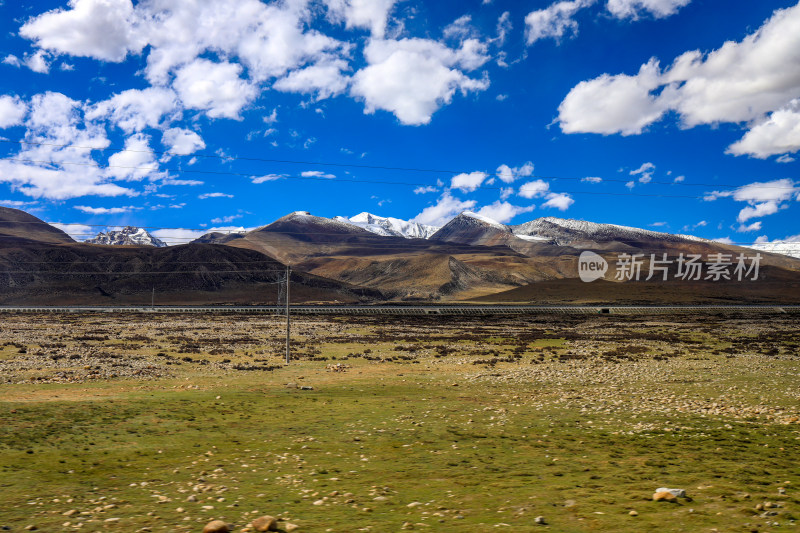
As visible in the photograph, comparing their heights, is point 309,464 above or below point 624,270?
below

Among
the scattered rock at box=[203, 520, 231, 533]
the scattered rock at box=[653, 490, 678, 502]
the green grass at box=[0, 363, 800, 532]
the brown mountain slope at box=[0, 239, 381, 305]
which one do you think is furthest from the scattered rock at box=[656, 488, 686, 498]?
the brown mountain slope at box=[0, 239, 381, 305]

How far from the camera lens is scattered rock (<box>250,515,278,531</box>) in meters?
7.67

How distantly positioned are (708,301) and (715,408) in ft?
436

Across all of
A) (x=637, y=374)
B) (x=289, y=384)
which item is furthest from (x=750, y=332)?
(x=289, y=384)

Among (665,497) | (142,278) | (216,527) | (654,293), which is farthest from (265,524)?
(142,278)

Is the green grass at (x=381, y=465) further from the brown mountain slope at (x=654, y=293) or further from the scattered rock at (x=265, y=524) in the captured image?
the brown mountain slope at (x=654, y=293)

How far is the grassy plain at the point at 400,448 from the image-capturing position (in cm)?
842

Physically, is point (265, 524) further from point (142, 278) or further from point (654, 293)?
point (142, 278)

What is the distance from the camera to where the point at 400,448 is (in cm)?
1278

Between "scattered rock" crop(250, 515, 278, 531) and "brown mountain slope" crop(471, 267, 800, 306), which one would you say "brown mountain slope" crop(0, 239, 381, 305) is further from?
"scattered rock" crop(250, 515, 278, 531)

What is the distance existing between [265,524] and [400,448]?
18.0 feet

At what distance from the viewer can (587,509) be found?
335 inches

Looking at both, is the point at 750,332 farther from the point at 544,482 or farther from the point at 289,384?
the point at 544,482

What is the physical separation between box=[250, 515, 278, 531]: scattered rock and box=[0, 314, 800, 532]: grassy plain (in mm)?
452
